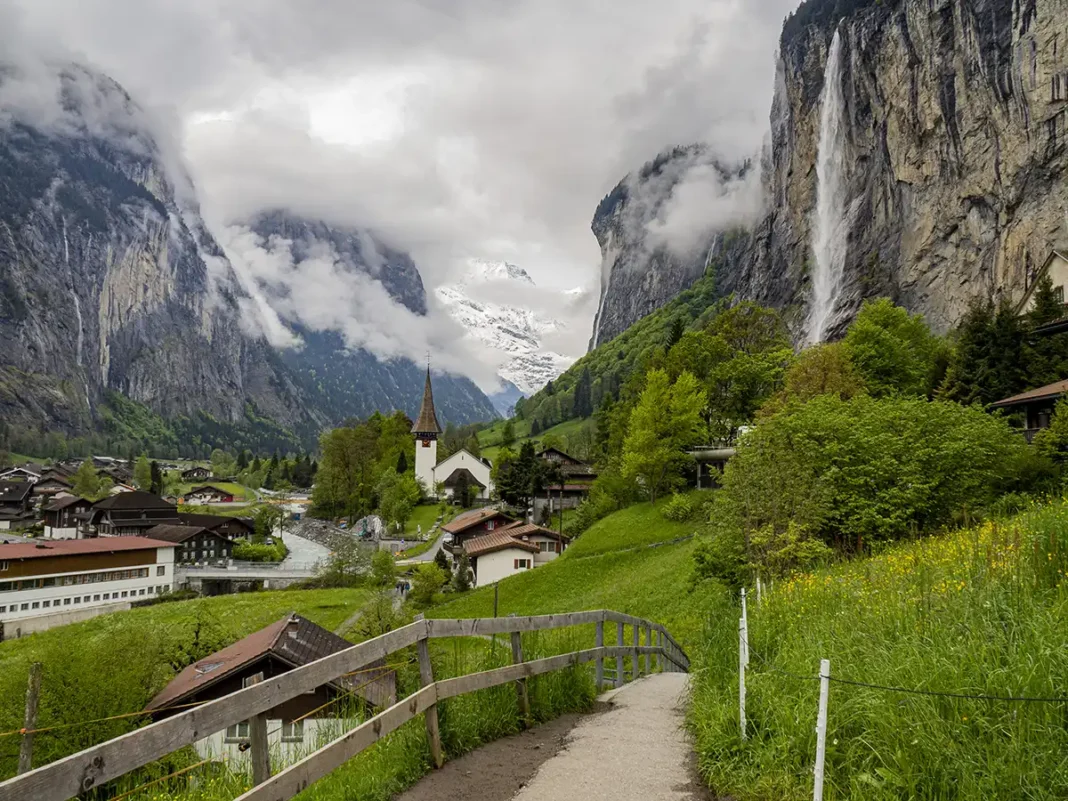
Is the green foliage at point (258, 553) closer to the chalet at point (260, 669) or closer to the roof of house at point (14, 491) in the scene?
the chalet at point (260, 669)

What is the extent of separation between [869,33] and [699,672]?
333 ft

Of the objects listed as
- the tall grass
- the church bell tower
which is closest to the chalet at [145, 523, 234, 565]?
A: the church bell tower

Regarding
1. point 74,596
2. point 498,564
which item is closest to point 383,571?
point 498,564

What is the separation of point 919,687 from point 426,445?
328 ft

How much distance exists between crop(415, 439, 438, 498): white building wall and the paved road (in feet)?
301

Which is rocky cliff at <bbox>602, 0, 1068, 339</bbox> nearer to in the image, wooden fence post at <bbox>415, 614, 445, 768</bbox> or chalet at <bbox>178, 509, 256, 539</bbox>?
wooden fence post at <bbox>415, 614, 445, 768</bbox>

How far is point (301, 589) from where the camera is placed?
61.7 meters

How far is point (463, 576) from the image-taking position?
50.0 meters

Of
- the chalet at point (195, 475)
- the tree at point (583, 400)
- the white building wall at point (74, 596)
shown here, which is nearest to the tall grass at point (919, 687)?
the white building wall at point (74, 596)

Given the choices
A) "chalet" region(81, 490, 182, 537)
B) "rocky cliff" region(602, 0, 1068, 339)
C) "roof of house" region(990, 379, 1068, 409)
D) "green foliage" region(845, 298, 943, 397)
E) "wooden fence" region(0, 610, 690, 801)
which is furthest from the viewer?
"chalet" region(81, 490, 182, 537)

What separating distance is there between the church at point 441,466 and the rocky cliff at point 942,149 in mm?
49386

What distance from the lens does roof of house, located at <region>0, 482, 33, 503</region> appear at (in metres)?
113

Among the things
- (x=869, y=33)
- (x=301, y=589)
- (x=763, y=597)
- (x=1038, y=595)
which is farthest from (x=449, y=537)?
(x=869, y=33)

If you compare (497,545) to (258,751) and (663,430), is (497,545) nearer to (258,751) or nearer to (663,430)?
(663,430)
